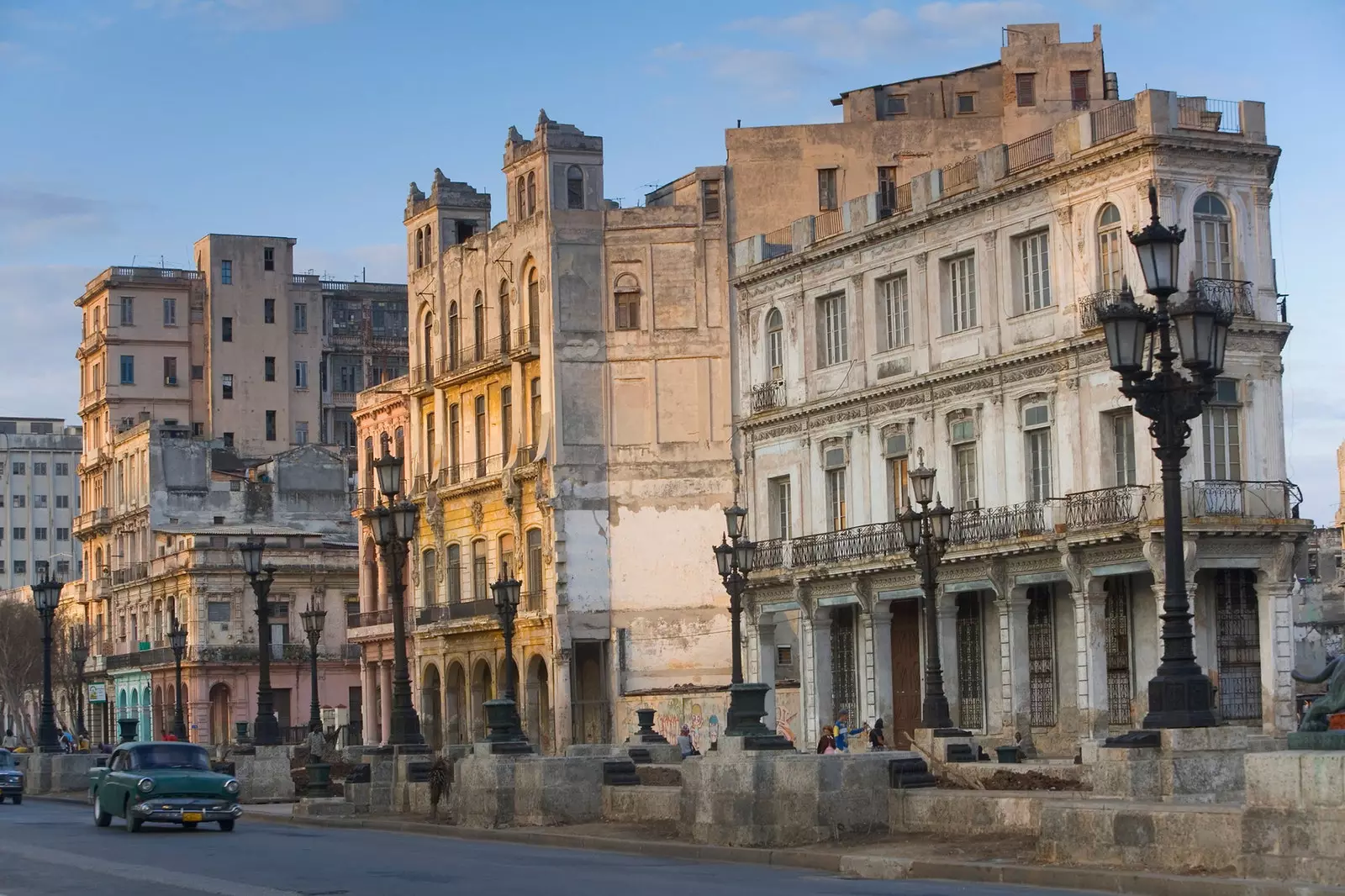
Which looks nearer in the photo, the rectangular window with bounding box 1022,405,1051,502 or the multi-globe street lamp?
the multi-globe street lamp

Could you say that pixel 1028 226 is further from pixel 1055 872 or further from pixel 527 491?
pixel 1055 872

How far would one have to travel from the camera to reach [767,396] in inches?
2114

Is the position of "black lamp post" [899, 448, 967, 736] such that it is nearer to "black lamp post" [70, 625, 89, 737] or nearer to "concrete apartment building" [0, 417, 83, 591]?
"black lamp post" [70, 625, 89, 737]

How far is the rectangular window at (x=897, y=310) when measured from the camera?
160ft

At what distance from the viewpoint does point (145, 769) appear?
3225cm

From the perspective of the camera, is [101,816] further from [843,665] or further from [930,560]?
[843,665]

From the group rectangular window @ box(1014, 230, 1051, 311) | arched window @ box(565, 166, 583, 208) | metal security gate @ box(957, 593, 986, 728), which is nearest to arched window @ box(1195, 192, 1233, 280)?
rectangular window @ box(1014, 230, 1051, 311)

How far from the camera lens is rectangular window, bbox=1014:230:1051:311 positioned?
146 ft

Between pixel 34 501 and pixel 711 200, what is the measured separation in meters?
114

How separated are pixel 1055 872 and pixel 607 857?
7238 mm

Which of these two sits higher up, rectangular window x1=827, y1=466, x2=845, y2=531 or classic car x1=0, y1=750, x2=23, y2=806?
rectangular window x1=827, y1=466, x2=845, y2=531

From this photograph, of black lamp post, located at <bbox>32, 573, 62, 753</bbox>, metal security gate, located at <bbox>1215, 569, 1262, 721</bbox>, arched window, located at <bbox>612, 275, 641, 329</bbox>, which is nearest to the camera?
metal security gate, located at <bbox>1215, 569, 1262, 721</bbox>

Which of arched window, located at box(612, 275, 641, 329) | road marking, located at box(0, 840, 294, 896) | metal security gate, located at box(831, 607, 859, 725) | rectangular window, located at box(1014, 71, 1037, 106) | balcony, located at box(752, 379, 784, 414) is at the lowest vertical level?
road marking, located at box(0, 840, 294, 896)

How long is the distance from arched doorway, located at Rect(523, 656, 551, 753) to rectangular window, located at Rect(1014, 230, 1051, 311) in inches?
782
